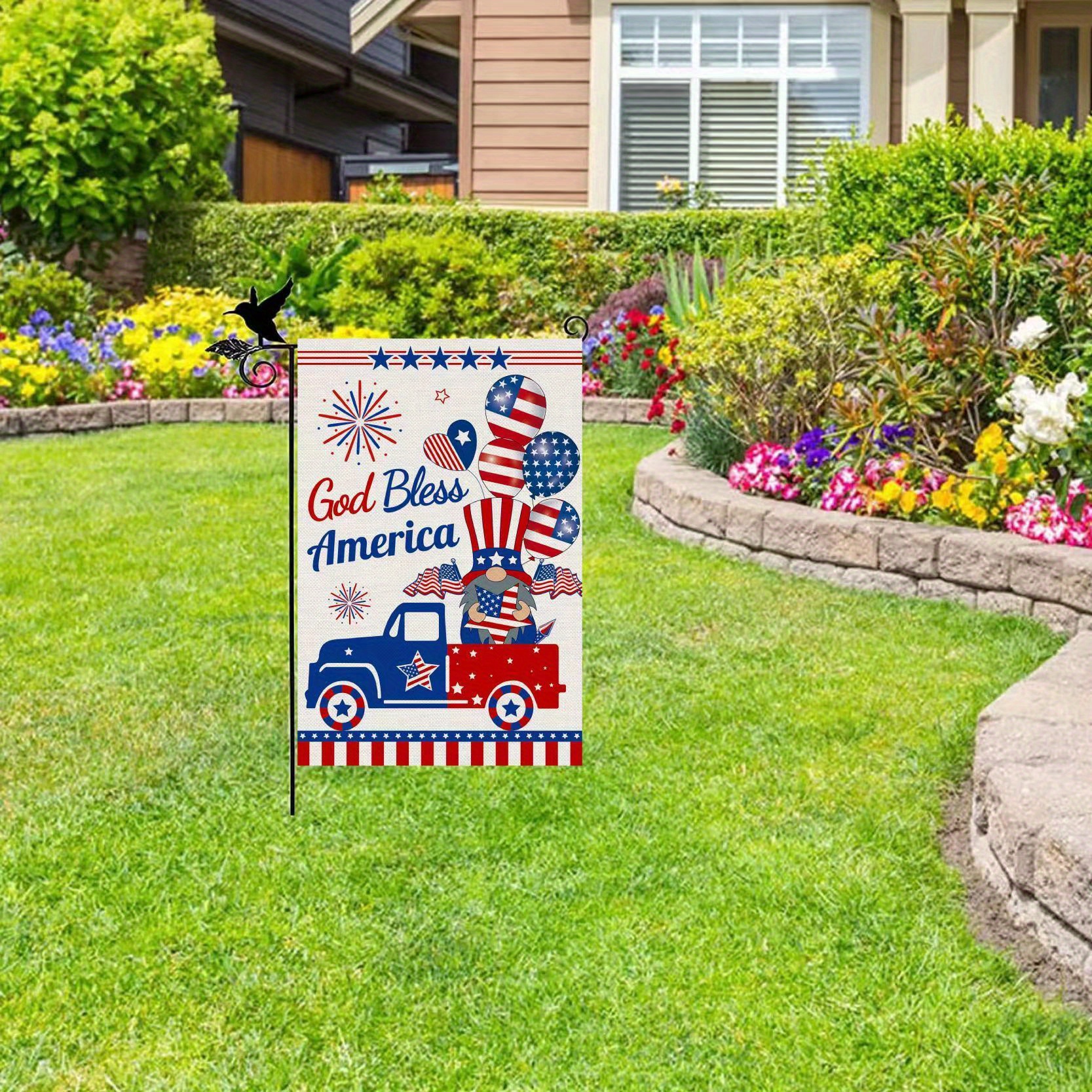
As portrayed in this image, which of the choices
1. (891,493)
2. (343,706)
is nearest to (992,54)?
(891,493)

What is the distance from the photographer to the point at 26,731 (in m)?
4.12

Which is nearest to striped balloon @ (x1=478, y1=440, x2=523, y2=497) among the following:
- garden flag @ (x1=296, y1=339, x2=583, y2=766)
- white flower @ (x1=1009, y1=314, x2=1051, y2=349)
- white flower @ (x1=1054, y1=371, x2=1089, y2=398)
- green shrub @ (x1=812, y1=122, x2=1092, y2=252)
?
garden flag @ (x1=296, y1=339, x2=583, y2=766)

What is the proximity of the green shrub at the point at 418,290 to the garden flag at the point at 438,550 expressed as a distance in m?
8.12

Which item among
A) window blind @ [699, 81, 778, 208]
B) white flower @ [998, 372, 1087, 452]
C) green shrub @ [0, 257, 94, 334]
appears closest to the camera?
white flower @ [998, 372, 1087, 452]

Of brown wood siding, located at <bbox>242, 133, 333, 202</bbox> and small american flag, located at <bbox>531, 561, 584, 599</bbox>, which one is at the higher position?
brown wood siding, located at <bbox>242, 133, 333, 202</bbox>

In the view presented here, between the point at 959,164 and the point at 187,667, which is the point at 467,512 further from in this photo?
the point at 959,164

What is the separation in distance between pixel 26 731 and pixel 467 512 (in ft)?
5.07

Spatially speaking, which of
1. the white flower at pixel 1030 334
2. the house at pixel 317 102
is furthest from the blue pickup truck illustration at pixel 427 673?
the house at pixel 317 102

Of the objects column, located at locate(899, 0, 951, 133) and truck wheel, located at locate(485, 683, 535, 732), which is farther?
column, located at locate(899, 0, 951, 133)

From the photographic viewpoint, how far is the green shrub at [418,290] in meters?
11.4

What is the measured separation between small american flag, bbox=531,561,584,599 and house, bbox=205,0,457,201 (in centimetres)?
1365

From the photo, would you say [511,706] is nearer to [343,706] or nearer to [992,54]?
[343,706]

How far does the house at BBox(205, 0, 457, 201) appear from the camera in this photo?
65.2ft

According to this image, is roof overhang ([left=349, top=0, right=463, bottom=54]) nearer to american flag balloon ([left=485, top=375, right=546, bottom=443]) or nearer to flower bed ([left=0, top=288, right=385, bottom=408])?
flower bed ([left=0, top=288, right=385, bottom=408])
